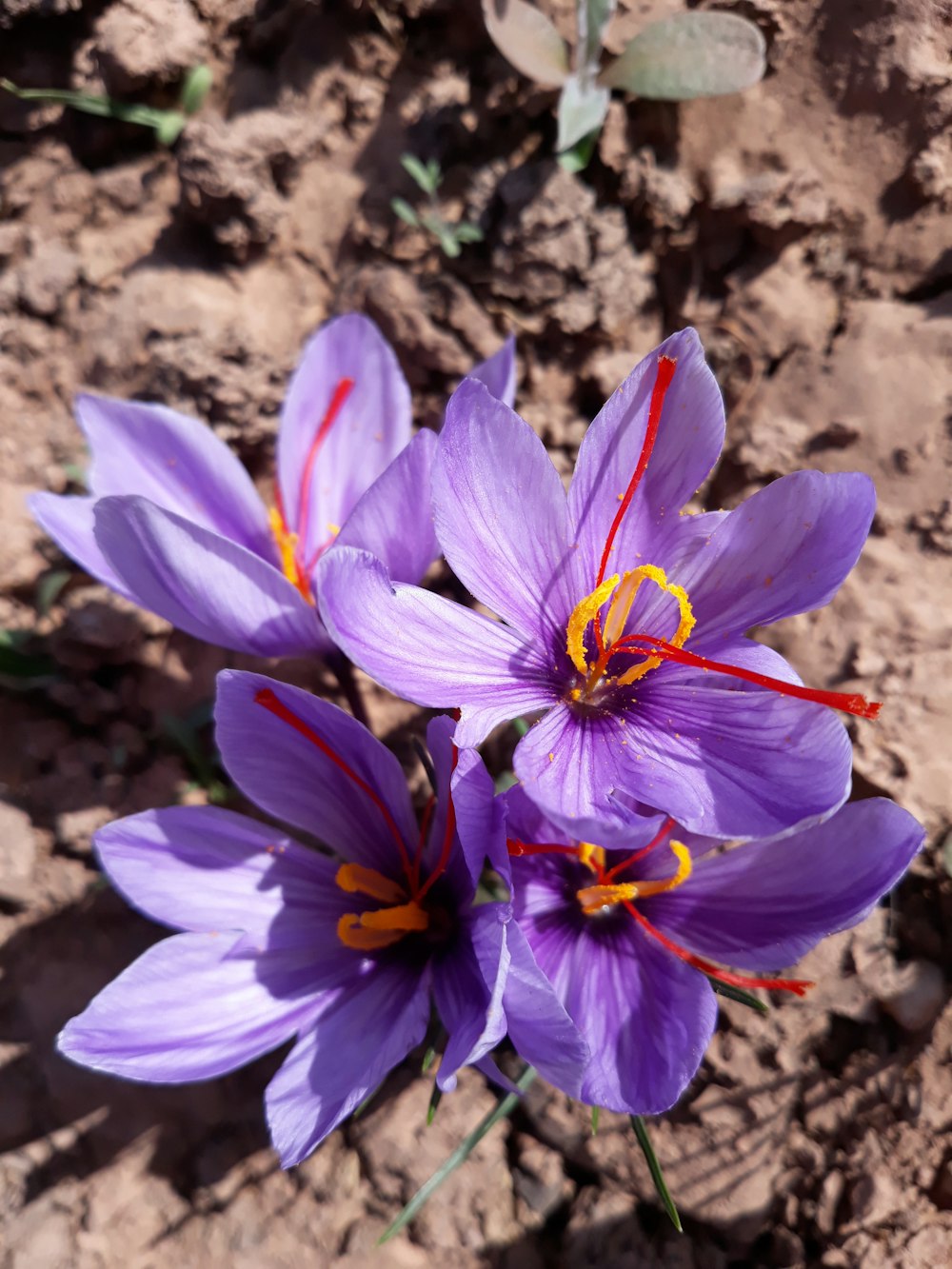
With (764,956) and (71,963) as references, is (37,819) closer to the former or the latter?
(71,963)

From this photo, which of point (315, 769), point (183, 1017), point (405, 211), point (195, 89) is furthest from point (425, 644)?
point (195, 89)

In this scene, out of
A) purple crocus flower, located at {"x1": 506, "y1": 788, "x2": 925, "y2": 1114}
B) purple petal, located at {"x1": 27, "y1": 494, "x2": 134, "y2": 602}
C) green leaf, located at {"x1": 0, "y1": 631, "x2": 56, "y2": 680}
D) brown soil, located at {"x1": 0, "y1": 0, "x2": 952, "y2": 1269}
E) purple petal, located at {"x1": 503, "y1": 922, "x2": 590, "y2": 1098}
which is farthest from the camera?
green leaf, located at {"x1": 0, "y1": 631, "x2": 56, "y2": 680}

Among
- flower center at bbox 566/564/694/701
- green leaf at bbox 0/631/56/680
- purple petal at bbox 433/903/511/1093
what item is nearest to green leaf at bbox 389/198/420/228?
flower center at bbox 566/564/694/701

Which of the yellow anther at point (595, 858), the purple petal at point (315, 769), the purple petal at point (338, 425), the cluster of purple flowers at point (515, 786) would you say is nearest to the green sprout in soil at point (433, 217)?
the purple petal at point (338, 425)

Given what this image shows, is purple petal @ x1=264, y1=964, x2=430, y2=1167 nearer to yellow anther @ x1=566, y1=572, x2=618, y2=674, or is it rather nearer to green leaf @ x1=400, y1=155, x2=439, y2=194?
yellow anther @ x1=566, y1=572, x2=618, y2=674

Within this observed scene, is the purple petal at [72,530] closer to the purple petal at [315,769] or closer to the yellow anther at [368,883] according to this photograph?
the purple petal at [315,769]

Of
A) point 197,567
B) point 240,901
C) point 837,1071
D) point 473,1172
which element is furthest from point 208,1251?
point 197,567
